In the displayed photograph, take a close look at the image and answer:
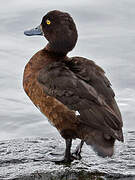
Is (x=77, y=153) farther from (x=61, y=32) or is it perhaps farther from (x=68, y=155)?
(x=61, y=32)

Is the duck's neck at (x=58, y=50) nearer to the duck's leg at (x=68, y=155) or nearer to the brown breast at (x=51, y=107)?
the brown breast at (x=51, y=107)

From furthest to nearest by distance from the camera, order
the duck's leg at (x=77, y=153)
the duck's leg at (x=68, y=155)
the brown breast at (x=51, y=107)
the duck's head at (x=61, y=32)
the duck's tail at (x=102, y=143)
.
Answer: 1. the duck's head at (x=61, y=32)
2. the duck's leg at (x=77, y=153)
3. the duck's leg at (x=68, y=155)
4. the brown breast at (x=51, y=107)
5. the duck's tail at (x=102, y=143)

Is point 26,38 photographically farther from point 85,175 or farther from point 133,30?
point 85,175

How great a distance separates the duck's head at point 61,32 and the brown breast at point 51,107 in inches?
12.4

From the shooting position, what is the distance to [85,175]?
547 centimetres

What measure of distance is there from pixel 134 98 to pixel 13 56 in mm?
2088

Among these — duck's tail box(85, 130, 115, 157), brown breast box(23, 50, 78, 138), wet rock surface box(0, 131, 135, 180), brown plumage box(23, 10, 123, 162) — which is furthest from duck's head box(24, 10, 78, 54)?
duck's tail box(85, 130, 115, 157)

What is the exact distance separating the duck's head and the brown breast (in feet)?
1.03

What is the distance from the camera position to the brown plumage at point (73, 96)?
563 centimetres

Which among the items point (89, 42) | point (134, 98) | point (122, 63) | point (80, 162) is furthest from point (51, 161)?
point (89, 42)

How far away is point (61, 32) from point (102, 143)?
54.2 inches

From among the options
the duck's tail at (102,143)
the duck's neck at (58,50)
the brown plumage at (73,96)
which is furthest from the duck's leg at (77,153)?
the duck's neck at (58,50)

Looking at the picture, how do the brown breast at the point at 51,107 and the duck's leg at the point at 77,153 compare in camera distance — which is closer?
the brown breast at the point at 51,107

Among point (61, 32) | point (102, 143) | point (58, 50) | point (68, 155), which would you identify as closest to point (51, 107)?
point (68, 155)
